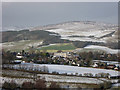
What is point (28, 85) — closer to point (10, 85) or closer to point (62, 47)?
point (10, 85)

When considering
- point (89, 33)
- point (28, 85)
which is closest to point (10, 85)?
point (28, 85)

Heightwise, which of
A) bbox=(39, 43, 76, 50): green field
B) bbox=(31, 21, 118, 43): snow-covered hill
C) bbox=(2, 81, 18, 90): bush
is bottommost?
bbox=(2, 81, 18, 90): bush

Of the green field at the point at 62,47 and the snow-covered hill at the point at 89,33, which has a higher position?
the snow-covered hill at the point at 89,33

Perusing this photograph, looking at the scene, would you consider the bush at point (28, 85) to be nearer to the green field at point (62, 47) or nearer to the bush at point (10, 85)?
the bush at point (10, 85)

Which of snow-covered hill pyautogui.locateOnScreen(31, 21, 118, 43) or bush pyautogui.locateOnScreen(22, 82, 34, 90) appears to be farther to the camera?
snow-covered hill pyautogui.locateOnScreen(31, 21, 118, 43)

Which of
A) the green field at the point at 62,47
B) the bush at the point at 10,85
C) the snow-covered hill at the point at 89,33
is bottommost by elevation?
the bush at the point at 10,85

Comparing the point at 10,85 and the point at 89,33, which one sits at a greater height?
the point at 89,33

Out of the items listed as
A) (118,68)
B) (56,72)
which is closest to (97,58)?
(118,68)

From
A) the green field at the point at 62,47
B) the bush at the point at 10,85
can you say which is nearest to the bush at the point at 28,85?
the bush at the point at 10,85

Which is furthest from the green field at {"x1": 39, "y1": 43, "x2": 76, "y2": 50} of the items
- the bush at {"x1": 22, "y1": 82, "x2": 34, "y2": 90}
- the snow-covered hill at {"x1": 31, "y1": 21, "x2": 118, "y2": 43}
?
the bush at {"x1": 22, "y1": 82, "x2": 34, "y2": 90}

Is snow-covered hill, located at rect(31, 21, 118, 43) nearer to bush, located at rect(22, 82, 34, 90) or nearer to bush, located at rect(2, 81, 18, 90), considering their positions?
bush, located at rect(22, 82, 34, 90)

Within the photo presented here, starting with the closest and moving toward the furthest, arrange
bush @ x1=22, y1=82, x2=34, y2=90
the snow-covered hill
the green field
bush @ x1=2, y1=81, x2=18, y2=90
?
bush @ x1=22, y1=82, x2=34, y2=90, bush @ x1=2, y1=81, x2=18, y2=90, the green field, the snow-covered hill
